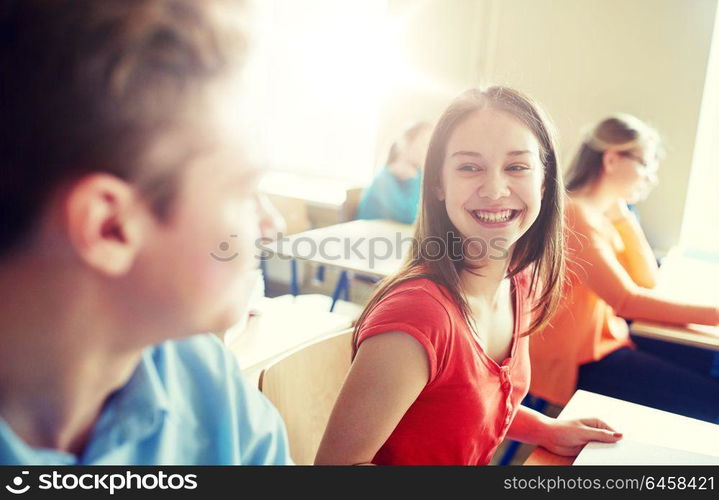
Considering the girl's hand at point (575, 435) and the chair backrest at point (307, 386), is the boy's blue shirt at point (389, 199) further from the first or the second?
the girl's hand at point (575, 435)

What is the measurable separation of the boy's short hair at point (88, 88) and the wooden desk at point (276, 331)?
1.13 m

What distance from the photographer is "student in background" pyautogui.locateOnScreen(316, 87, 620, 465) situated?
0.75m

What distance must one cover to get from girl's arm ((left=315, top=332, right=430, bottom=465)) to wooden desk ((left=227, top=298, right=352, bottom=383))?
64cm

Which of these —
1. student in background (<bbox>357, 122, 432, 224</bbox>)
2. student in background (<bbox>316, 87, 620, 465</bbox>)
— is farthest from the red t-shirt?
student in background (<bbox>357, 122, 432, 224</bbox>)

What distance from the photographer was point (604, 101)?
291 centimetres

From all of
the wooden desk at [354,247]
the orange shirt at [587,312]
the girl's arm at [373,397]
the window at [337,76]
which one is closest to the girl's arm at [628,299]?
the orange shirt at [587,312]

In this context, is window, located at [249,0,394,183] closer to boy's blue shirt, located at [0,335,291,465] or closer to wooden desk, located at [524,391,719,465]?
wooden desk, located at [524,391,719,465]

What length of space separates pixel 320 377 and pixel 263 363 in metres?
0.45

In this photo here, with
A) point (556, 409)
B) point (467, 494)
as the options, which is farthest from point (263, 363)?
point (467, 494)

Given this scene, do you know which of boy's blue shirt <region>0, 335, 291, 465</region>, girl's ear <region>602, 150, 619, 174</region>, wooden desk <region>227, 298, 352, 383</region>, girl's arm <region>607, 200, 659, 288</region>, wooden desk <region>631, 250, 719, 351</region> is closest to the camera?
boy's blue shirt <region>0, 335, 291, 465</region>

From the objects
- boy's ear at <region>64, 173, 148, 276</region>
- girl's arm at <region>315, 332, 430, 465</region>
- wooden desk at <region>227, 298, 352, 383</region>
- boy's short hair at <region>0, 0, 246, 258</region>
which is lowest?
wooden desk at <region>227, 298, 352, 383</region>

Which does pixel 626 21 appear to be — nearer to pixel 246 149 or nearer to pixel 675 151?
pixel 675 151

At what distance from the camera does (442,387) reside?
814mm

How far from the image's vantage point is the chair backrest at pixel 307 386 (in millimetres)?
942
